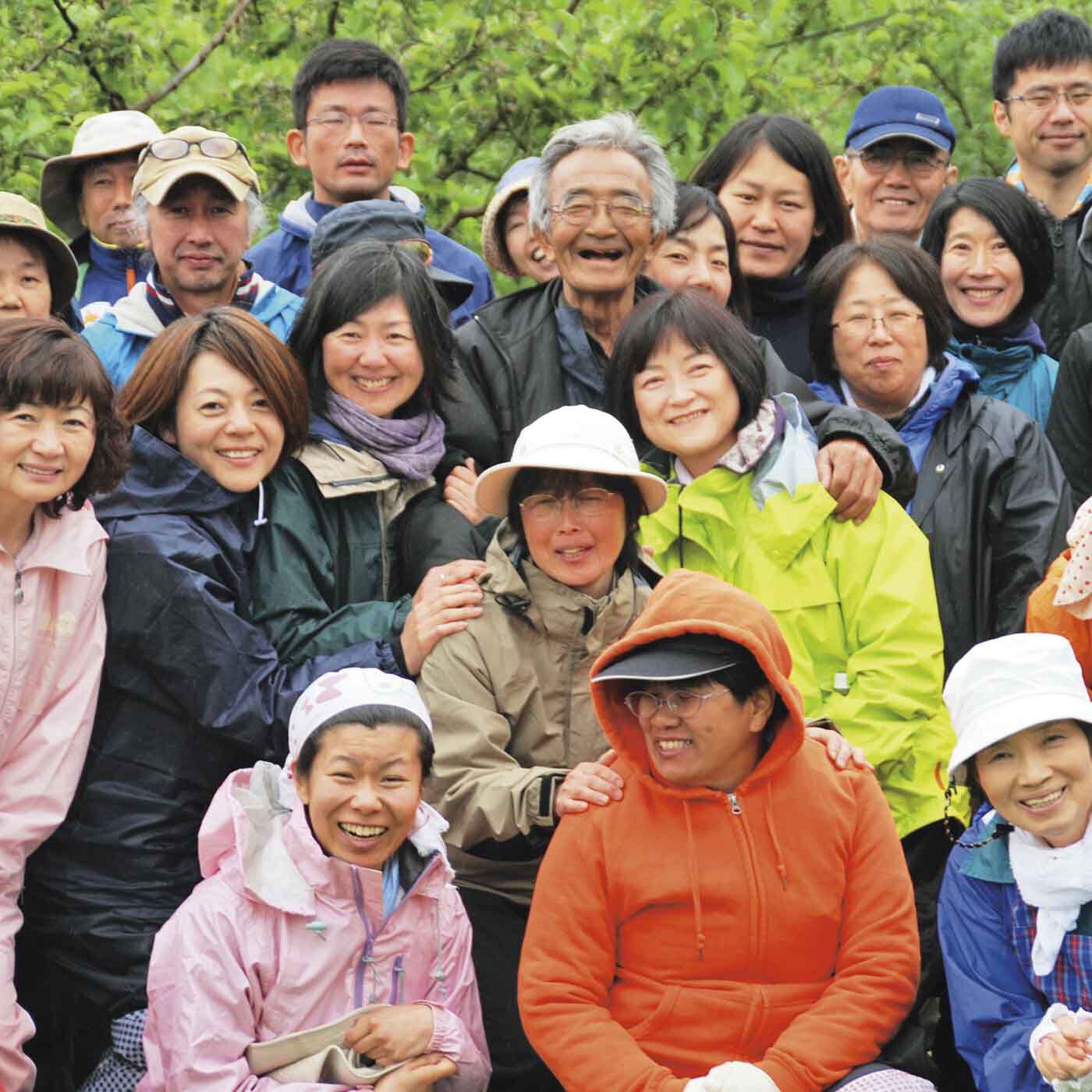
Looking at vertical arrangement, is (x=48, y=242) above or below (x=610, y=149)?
below

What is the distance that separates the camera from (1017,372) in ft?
20.8

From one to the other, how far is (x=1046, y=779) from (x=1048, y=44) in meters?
3.90

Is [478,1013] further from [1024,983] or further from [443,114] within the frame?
[443,114]

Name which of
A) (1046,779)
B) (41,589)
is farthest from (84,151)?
(1046,779)

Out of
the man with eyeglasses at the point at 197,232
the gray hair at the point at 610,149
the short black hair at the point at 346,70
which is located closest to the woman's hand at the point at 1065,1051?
the gray hair at the point at 610,149

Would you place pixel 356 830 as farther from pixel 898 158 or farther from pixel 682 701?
pixel 898 158

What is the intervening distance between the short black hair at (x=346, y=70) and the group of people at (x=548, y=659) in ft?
3.42

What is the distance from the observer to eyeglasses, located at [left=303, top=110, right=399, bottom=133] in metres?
7.16

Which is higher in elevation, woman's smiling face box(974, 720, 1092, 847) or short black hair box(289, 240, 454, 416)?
short black hair box(289, 240, 454, 416)

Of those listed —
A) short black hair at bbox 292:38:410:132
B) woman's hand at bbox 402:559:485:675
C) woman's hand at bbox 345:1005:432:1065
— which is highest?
short black hair at bbox 292:38:410:132

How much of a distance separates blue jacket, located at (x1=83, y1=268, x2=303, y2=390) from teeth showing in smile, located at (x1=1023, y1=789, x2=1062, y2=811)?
276 cm

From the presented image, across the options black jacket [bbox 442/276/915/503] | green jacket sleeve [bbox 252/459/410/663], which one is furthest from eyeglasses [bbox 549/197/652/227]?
green jacket sleeve [bbox 252/459/410/663]

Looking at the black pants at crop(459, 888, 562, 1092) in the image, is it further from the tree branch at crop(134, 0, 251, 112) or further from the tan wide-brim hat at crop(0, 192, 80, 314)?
the tree branch at crop(134, 0, 251, 112)

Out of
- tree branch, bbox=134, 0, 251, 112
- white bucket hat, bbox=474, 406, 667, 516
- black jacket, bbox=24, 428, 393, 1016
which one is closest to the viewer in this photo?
black jacket, bbox=24, 428, 393, 1016
